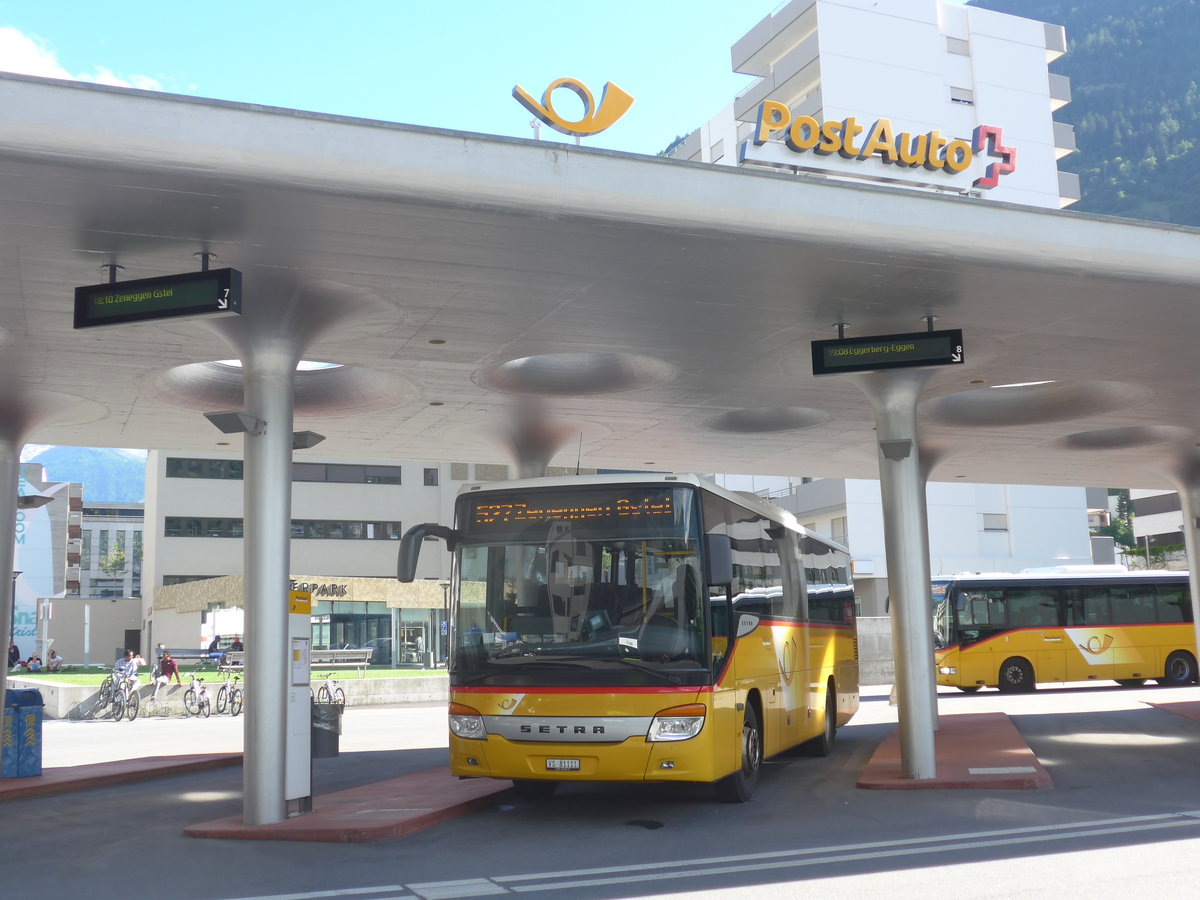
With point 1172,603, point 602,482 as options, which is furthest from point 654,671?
point 1172,603

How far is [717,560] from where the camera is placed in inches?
436

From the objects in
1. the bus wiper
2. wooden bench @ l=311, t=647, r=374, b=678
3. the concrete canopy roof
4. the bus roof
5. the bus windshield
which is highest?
the concrete canopy roof

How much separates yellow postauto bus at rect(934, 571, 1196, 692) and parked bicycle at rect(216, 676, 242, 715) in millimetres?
17564

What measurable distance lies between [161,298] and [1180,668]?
97.6 ft

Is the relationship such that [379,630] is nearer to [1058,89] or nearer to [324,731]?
[324,731]

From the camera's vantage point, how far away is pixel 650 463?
2398 centimetres

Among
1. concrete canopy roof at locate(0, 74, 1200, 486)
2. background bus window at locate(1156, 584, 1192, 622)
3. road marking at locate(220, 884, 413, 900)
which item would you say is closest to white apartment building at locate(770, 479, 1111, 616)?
background bus window at locate(1156, 584, 1192, 622)

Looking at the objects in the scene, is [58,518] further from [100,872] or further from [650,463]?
[100,872]

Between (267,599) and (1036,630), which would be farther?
(1036,630)

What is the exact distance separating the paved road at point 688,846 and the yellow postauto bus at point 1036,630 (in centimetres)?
1550

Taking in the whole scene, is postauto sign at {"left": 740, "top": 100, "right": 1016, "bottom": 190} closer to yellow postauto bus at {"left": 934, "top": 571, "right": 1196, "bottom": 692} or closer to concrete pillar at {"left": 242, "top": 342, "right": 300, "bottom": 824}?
concrete pillar at {"left": 242, "top": 342, "right": 300, "bottom": 824}

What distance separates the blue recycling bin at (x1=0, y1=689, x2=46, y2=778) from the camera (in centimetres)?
1492

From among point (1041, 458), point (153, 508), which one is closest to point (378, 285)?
point (1041, 458)

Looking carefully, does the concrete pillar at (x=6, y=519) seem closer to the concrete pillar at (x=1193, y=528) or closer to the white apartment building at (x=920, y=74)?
the concrete pillar at (x=1193, y=528)
